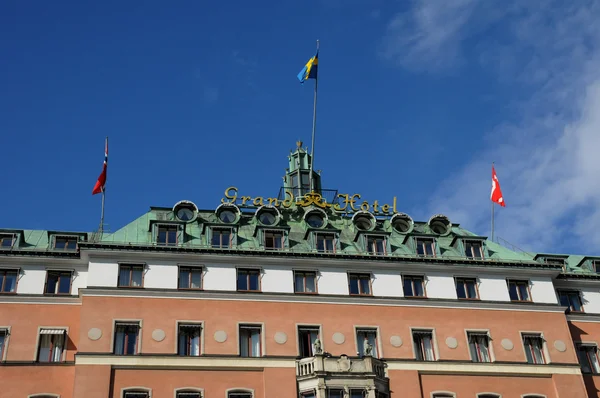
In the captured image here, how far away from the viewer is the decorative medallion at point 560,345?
2542 inches

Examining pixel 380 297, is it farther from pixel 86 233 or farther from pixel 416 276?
pixel 86 233

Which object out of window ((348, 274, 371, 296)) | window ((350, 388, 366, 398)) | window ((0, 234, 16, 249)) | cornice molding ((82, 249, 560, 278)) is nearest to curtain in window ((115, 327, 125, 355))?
cornice molding ((82, 249, 560, 278))

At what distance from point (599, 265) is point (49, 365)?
1908 inches

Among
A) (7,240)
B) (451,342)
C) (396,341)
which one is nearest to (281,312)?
(396,341)

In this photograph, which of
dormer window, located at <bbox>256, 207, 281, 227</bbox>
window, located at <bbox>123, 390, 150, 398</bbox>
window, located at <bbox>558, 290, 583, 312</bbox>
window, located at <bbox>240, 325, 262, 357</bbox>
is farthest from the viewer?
window, located at <bbox>558, 290, 583, 312</bbox>

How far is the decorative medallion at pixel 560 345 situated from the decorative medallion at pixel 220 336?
26.8 metres

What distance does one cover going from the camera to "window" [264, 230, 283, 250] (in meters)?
65.3

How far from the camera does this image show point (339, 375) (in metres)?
57.3

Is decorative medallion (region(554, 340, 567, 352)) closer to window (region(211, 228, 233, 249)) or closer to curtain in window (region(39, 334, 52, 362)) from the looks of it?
window (region(211, 228, 233, 249))

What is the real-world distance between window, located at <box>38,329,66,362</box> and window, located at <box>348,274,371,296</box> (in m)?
22.4

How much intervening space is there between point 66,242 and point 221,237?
1238 centimetres

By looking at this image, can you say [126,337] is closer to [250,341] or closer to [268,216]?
[250,341]

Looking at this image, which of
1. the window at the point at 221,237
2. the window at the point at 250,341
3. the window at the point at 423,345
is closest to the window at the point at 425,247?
the window at the point at 423,345

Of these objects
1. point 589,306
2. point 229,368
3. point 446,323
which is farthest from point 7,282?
point 589,306
